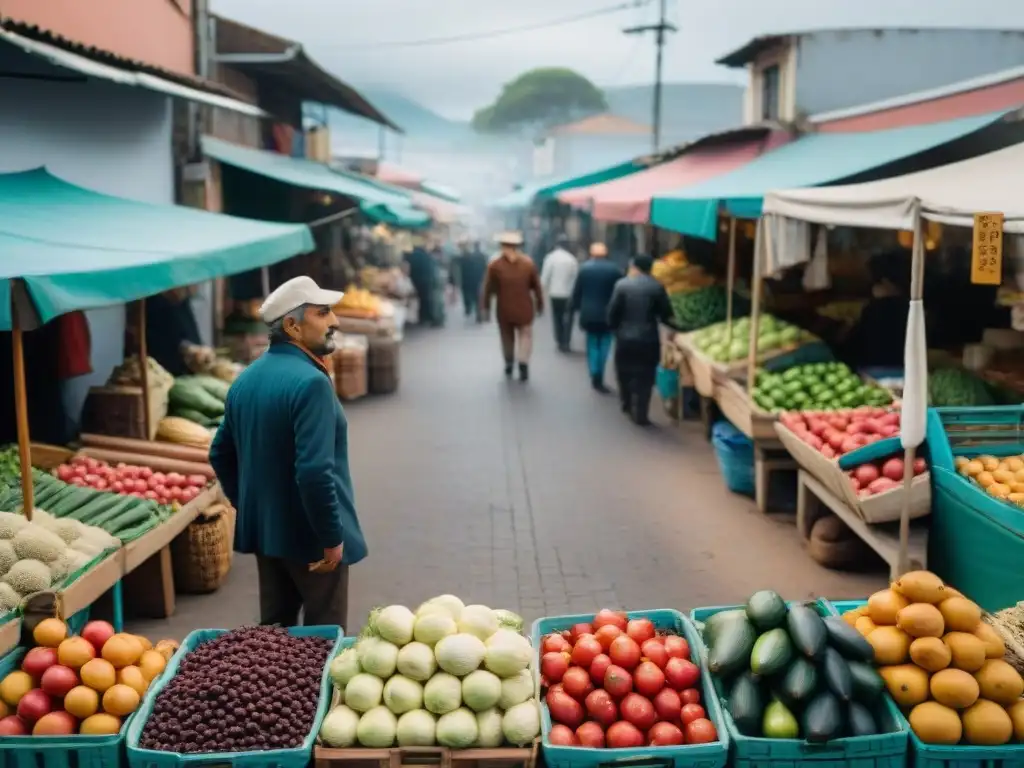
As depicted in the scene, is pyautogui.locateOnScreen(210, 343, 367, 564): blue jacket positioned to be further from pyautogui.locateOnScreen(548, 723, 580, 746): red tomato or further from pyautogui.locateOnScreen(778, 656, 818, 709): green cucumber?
pyautogui.locateOnScreen(778, 656, 818, 709): green cucumber

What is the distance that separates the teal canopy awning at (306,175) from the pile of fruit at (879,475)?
30.2ft

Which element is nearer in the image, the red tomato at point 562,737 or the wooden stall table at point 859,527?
the red tomato at point 562,737

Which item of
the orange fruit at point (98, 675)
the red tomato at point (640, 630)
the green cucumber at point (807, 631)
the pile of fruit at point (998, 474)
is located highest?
the pile of fruit at point (998, 474)

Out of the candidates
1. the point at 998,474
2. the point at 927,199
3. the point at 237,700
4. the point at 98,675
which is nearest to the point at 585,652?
the point at 237,700

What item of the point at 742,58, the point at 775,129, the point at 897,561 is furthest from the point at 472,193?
the point at 897,561

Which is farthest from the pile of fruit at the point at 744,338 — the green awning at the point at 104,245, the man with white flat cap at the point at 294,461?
the man with white flat cap at the point at 294,461

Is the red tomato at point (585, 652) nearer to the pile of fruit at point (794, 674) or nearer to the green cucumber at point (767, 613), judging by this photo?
the pile of fruit at point (794, 674)

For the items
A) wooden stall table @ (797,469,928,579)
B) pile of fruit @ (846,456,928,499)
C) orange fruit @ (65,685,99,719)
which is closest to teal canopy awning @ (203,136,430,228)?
wooden stall table @ (797,469,928,579)

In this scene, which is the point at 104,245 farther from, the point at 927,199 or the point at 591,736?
the point at 927,199

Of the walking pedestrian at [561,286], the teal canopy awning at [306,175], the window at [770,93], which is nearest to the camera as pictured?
the teal canopy awning at [306,175]

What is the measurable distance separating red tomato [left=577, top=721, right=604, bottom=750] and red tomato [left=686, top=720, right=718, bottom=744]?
0.97 ft

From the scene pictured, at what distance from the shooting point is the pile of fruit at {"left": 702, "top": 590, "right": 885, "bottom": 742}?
11.8ft

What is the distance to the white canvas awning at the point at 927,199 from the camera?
567 cm

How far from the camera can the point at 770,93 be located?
21203mm
